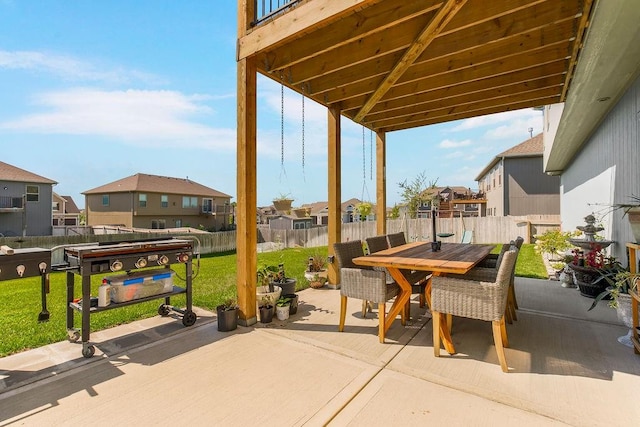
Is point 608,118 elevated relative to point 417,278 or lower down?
elevated

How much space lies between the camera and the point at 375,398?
2.04m

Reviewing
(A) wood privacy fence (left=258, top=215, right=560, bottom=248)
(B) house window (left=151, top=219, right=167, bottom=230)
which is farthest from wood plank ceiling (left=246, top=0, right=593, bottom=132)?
(B) house window (left=151, top=219, right=167, bottom=230)

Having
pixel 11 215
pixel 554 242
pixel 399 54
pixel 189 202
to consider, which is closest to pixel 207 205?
pixel 189 202

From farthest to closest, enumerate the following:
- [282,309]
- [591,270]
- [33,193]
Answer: [33,193] → [591,270] → [282,309]

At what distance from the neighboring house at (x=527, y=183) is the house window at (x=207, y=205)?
73.0ft

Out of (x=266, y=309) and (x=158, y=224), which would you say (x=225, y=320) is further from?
(x=158, y=224)

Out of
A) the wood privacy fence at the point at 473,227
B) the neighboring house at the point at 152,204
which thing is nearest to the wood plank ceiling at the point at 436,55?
the wood privacy fence at the point at 473,227

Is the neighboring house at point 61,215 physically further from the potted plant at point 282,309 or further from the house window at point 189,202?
the potted plant at point 282,309

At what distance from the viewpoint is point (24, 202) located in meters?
17.3

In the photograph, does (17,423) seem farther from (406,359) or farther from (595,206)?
(595,206)

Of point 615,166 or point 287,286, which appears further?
point 615,166

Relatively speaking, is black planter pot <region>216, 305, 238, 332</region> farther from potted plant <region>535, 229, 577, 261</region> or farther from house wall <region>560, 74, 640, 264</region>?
potted plant <region>535, 229, 577, 261</region>

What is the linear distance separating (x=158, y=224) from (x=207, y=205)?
181 inches

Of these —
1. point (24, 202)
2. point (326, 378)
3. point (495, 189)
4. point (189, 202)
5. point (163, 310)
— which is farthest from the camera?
point (189, 202)
